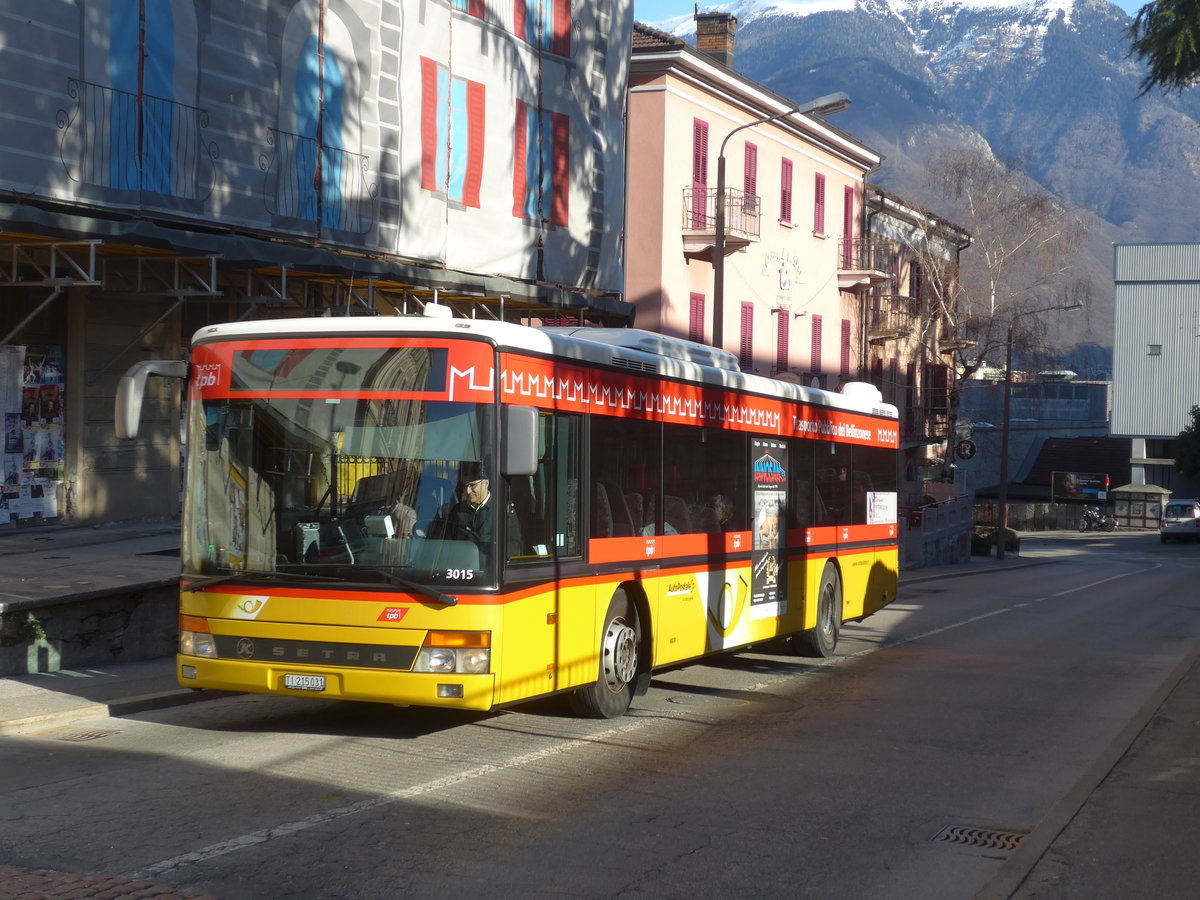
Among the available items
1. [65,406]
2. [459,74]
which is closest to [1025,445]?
[459,74]

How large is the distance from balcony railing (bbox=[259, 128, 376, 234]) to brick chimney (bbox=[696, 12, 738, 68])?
22073 millimetres

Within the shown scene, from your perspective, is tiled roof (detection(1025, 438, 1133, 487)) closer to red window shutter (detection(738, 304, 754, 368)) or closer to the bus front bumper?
red window shutter (detection(738, 304, 754, 368))

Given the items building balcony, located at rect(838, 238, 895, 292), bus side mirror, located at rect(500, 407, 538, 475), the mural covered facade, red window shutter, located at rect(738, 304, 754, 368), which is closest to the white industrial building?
building balcony, located at rect(838, 238, 895, 292)

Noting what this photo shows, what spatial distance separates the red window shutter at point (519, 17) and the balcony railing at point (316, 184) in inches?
201

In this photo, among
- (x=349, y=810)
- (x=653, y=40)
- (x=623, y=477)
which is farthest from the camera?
(x=653, y=40)

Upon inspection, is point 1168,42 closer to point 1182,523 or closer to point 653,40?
point 653,40

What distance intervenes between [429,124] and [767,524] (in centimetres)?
1070

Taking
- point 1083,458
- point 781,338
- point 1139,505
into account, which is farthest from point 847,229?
point 1083,458

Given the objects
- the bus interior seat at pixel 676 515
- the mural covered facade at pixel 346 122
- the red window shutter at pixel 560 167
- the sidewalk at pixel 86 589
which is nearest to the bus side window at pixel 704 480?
the bus interior seat at pixel 676 515

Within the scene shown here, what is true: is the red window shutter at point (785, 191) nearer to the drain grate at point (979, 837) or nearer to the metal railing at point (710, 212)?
the metal railing at point (710, 212)

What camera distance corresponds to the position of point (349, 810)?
25.5ft

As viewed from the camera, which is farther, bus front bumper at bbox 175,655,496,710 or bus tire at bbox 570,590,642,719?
bus tire at bbox 570,590,642,719

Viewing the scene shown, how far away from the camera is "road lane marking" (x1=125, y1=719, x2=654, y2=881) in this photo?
6.65 metres

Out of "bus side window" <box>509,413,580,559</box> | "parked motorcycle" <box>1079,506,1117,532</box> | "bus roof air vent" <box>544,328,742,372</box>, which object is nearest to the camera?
"bus side window" <box>509,413,580,559</box>
